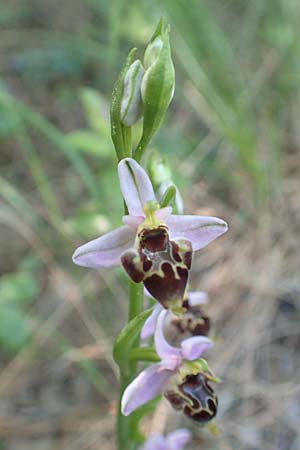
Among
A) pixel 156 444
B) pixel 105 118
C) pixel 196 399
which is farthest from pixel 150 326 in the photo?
pixel 105 118

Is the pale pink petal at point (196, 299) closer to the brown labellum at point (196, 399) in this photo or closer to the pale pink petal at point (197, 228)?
the brown labellum at point (196, 399)

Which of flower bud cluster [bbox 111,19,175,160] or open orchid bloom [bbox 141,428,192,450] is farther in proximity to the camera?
open orchid bloom [bbox 141,428,192,450]

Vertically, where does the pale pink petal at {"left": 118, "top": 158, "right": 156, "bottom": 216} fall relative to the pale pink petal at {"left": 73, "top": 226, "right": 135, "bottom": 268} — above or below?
above

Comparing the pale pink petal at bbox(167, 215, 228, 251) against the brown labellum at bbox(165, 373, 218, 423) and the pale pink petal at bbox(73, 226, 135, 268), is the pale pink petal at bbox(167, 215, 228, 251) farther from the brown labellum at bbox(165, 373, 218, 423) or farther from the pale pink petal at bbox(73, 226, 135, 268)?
the brown labellum at bbox(165, 373, 218, 423)

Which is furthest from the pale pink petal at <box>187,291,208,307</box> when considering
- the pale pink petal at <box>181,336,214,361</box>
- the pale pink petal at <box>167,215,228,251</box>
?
the pale pink petal at <box>167,215,228,251</box>

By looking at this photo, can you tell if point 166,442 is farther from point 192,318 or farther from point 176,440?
point 192,318
